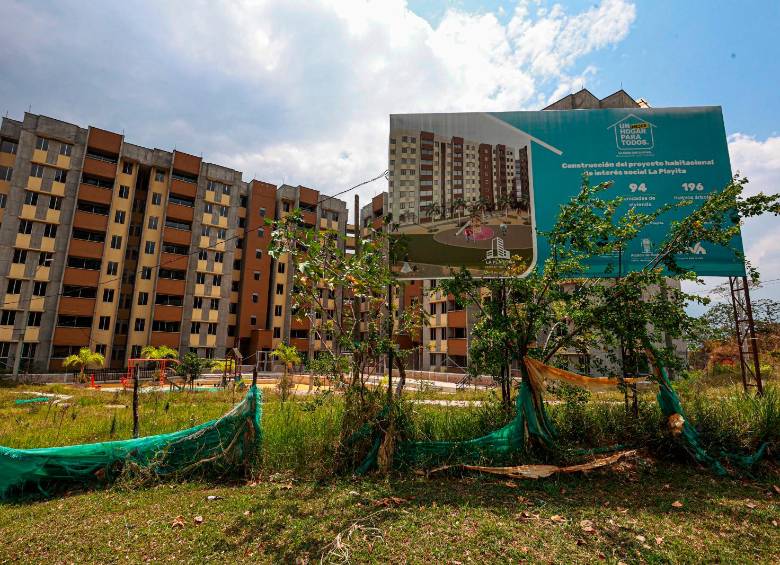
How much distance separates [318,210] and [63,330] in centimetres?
2795

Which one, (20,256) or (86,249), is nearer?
(20,256)

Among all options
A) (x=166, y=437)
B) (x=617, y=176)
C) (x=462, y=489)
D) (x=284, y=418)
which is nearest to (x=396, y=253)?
(x=284, y=418)

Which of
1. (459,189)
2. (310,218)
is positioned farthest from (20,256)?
(459,189)

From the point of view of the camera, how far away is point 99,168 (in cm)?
3559

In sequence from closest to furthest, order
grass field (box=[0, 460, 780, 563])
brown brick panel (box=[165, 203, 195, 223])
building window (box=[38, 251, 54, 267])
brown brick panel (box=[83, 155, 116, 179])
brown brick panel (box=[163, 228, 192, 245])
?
grass field (box=[0, 460, 780, 563])
building window (box=[38, 251, 54, 267])
brown brick panel (box=[83, 155, 116, 179])
brown brick panel (box=[163, 228, 192, 245])
brown brick panel (box=[165, 203, 195, 223])

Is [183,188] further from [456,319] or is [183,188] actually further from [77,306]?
[456,319]

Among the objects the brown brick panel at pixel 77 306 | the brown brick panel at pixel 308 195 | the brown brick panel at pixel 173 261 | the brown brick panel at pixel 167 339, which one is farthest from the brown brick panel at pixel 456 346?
the brown brick panel at pixel 77 306

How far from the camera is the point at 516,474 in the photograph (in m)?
5.82

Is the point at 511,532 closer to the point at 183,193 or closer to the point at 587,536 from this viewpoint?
the point at 587,536

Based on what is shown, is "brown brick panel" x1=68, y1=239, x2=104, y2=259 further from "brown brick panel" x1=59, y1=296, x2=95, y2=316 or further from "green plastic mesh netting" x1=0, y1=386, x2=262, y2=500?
"green plastic mesh netting" x1=0, y1=386, x2=262, y2=500

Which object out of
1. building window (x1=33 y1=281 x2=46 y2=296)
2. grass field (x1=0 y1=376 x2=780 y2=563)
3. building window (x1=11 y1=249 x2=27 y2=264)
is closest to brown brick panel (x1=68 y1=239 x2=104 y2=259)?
building window (x1=11 y1=249 x2=27 y2=264)

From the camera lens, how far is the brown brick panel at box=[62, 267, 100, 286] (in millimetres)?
33088

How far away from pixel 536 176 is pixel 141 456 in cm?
1067

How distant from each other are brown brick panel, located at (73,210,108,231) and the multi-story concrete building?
0.29 feet
